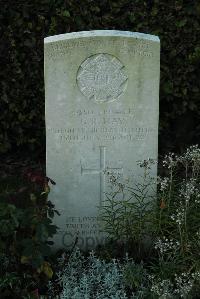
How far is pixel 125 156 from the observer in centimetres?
456

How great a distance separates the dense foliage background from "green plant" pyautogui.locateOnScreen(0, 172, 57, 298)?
84.0 inches

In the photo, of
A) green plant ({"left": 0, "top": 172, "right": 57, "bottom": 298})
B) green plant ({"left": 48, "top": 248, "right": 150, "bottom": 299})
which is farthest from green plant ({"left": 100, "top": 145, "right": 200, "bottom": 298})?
green plant ({"left": 0, "top": 172, "right": 57, "bottom": 298})

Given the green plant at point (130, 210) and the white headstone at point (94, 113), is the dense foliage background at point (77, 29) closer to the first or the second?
the white headstone at point (94, 113)

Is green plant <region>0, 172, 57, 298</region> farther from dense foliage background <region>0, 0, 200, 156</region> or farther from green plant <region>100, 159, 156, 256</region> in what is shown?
dense foliage background <region>0, 0, 200, 156</region>

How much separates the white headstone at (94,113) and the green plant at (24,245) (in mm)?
376

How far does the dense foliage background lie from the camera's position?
5.98m

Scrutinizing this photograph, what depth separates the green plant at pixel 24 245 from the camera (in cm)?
391

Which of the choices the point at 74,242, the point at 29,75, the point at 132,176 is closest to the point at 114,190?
the point at 132,176

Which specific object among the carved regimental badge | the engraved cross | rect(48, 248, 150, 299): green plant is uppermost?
the carved regimental badge

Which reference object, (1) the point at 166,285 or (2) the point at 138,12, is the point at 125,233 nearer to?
(1) the point at 166,285

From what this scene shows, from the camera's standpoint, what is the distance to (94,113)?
4.45 metres

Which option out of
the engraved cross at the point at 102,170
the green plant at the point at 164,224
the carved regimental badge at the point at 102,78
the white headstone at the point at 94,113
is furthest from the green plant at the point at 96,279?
the carved regimental badge at the point at 102,78

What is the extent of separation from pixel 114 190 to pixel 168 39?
204 centimetres

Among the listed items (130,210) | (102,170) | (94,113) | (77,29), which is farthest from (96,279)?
(77,29)
